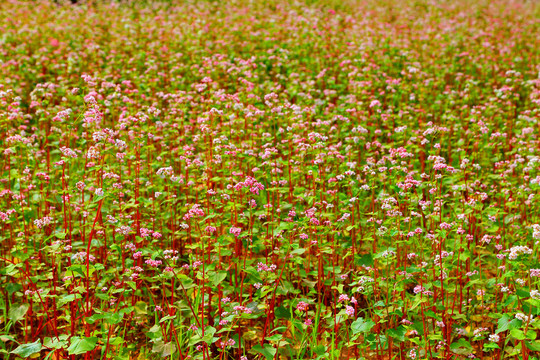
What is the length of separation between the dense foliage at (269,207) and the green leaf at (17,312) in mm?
15

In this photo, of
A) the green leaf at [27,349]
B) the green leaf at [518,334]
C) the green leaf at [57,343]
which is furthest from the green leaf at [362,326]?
the green leaf at [27,349]

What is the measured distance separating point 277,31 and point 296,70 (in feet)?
8.19

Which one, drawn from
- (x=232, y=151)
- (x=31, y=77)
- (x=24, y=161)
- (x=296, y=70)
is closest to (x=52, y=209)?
(x=24, y=161)

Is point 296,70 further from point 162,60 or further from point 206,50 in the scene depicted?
point 162,60

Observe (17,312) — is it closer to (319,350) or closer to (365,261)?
(319,350)

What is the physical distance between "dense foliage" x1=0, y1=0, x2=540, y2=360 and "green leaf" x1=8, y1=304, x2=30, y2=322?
2 centimetres

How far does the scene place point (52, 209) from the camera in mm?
4941

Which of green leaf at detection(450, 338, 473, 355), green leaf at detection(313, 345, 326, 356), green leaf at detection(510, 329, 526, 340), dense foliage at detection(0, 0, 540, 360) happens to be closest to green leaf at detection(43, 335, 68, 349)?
dense foliage at detection(0, 0, 540, 360)

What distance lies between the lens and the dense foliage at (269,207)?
3703 millimetres

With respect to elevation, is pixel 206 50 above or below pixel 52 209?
above

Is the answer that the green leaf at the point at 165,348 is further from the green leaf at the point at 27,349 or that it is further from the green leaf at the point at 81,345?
the green leaf at the point at 27,349

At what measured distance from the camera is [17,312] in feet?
13.3

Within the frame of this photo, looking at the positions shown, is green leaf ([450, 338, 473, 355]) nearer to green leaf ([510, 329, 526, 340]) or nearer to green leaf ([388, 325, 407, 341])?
green leaf ([388, 325, 407, 341])

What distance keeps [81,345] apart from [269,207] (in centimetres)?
222
